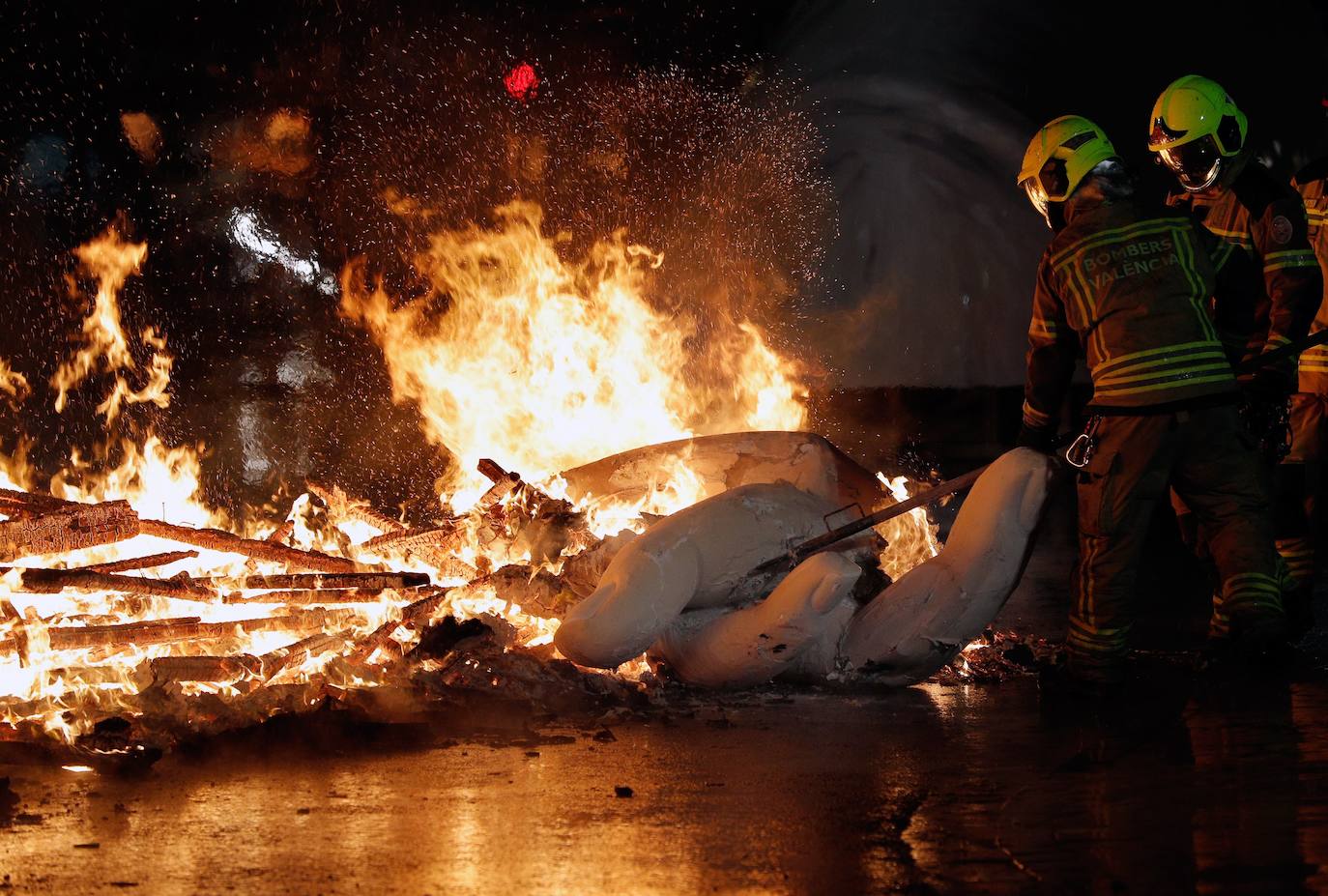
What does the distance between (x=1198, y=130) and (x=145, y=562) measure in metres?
4.87

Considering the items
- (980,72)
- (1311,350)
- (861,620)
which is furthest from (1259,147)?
(861,620)

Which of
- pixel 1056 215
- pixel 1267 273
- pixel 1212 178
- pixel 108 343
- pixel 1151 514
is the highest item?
pixel 108 343

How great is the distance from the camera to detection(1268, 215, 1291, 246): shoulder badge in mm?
5223

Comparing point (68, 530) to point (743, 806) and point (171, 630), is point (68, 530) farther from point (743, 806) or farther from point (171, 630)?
point (743, 806)

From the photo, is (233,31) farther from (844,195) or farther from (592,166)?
(844,195)

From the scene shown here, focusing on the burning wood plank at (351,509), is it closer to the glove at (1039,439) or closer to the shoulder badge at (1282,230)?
the glove at (1039,439)

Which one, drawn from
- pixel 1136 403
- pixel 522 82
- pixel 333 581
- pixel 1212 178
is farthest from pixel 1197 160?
pixel 522 82

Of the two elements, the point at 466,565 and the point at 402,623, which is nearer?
the point at 402,623

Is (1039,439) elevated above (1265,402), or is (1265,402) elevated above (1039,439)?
(1265,402)

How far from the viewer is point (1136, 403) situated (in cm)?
477

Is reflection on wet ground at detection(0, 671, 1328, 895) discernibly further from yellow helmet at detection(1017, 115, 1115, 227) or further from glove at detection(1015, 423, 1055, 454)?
yellow helmet at detection(1017, 115, 1115, 227)

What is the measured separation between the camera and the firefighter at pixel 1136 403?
4.73 m

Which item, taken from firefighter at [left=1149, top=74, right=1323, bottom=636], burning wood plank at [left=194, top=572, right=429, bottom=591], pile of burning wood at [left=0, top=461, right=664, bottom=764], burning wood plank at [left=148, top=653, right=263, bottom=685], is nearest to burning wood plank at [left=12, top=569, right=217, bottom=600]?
pile of burning wood at [left=0, top=461, right=664, bottom=764]

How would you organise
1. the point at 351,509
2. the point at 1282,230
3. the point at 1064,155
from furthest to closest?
the point at 351,509
the point at 1282,230
the point at 1064,155
